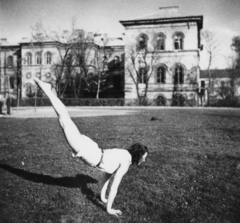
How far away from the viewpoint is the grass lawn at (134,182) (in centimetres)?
355

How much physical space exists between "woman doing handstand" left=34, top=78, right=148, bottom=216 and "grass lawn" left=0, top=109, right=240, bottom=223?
478 mm

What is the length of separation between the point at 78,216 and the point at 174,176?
224 centimetres

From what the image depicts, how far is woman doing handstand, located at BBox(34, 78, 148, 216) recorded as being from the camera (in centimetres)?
315

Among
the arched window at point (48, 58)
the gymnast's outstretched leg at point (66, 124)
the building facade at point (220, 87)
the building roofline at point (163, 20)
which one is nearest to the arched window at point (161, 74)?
the building facade at point (220, 87)

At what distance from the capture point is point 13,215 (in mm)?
3445

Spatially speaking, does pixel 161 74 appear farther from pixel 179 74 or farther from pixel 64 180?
pixel 64 180

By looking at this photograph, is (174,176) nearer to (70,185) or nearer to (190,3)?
(70,185)

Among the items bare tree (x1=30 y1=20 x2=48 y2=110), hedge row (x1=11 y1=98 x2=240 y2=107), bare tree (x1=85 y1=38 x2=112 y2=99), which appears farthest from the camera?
bare tree (x1=85 y1=38 x2=112 y2=99)

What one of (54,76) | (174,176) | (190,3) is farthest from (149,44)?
(174,176)

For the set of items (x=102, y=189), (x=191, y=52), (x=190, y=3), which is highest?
(x=191, y=52)

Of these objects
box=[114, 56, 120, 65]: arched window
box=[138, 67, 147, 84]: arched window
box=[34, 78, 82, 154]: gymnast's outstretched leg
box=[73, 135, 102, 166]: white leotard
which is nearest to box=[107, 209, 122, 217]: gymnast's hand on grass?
box=[73, 135, 102, 166]: white leotard

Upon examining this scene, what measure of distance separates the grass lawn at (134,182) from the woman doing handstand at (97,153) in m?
0.48

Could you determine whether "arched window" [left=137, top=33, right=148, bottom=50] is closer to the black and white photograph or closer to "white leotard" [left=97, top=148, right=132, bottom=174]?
the black and white photograph

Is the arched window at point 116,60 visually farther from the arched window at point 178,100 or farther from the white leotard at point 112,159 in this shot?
the white leotard at point 112,159
